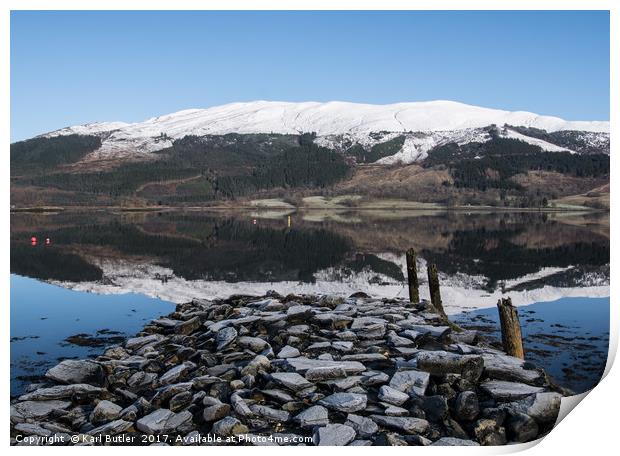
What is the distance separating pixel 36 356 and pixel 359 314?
194 inches

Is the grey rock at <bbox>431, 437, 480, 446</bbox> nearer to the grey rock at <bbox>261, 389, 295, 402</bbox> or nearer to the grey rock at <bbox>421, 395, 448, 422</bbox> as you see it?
the grey rock at <bbox>421, 395, 448, 422</bbox>

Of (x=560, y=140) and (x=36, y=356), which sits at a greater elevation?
(x=560, y=140)

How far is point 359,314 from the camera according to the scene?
9047mm

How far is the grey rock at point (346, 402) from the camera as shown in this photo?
17.1ft

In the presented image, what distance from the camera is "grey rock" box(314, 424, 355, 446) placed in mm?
4660

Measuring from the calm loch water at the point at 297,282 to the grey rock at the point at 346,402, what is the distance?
3474 mm

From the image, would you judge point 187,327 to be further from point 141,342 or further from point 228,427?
point 228,427

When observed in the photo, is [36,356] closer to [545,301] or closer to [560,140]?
[545,301]

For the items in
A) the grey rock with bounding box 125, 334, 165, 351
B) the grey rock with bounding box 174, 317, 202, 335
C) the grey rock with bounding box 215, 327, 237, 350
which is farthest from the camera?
the grey rock with bounding box 174, 317, 202, 335

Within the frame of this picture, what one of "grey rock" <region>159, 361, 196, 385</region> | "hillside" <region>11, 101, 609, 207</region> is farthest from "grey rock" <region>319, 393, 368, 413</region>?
"hillside" <region>11, 101, 609, 207</region>

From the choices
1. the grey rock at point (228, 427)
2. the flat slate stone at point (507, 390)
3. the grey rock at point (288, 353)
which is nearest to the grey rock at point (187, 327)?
the grey rock at point (288, 353)

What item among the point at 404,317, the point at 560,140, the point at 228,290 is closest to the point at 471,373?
the point at 404,317

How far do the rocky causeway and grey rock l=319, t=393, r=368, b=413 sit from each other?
1 centimetres
